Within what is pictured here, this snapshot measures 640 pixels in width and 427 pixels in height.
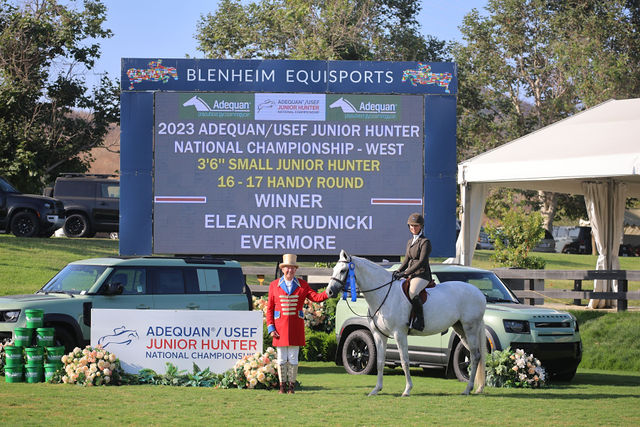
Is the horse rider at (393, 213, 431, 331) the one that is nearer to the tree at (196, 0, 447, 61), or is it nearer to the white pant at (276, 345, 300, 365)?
the white pant at (276, 345, 300, 365)

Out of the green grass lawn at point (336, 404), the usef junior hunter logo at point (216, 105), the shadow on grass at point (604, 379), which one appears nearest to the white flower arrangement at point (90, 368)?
the green grass lawn at point (336, 404)

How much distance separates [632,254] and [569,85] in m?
13.1

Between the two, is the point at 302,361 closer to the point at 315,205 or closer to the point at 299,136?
the point at 315,205

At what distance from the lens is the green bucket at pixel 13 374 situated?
13.2 m

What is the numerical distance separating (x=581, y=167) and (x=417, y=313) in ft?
30.5

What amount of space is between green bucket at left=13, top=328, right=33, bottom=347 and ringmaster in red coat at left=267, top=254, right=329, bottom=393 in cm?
350

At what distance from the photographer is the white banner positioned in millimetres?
13539

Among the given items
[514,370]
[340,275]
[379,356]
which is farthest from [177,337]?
[514,370]

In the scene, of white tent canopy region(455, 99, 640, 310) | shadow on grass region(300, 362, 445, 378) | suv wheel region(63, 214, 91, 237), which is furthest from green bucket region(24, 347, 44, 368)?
suv wheel region(63, 214, 91, 237)

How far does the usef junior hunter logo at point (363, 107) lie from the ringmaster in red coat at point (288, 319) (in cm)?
728

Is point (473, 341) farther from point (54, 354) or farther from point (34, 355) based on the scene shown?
point (34, 355)

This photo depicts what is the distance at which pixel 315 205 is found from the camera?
1922 centimetres

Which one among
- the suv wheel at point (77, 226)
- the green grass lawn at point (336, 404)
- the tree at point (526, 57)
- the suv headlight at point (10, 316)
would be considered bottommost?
the green grass lawn at point (336, 404)

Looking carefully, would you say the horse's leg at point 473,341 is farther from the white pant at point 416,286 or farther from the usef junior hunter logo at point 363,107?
the usef junior hunter logo at point 363,107
